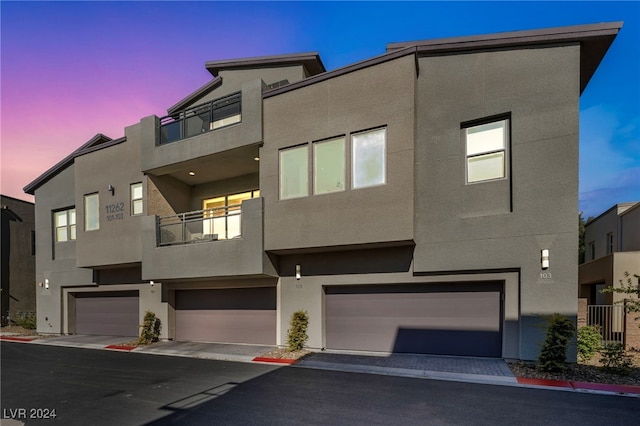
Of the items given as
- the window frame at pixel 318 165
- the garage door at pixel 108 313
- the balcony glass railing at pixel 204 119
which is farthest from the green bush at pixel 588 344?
the garage door at pixel 108 313

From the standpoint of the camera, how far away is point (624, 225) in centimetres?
1777

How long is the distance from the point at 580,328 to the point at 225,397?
8.84m

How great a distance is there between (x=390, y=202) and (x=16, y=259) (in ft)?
77.8

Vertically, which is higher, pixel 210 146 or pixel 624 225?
pixel 210 146

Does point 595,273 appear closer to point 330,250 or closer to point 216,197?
point 330,250

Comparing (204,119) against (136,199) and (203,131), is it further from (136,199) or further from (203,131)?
(136,199)

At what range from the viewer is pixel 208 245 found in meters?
11.1

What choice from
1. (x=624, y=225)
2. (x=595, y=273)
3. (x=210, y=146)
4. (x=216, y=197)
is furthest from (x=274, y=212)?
(x=624, y=225)

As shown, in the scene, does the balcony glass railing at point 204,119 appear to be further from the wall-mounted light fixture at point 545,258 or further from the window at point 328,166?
the wall-mounted light fixture at point 545,258

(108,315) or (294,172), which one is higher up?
(294,172)

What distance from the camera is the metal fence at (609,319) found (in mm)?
10258

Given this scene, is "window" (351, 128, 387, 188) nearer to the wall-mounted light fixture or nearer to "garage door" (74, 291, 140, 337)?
the wall-mounted light fixture

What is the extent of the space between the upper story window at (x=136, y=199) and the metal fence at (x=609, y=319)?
51.4ft

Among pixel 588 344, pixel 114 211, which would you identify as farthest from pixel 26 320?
pixel 588 344
